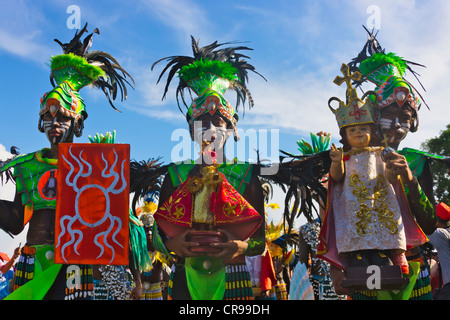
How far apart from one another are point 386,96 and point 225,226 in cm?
210

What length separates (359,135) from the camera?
4574mm

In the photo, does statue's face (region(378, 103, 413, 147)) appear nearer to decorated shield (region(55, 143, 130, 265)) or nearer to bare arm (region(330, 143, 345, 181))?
bare arm (region(330, 143, 345, 181))

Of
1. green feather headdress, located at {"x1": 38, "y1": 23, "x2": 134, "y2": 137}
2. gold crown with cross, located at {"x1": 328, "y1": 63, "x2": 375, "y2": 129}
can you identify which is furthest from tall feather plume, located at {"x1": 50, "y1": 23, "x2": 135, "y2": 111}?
gold crown with cross, located at {"x1": 328, "y1": 63, "x2": 375, "y2": 129}

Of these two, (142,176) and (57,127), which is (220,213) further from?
(57,127)

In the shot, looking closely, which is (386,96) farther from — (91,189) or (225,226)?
(91,189)

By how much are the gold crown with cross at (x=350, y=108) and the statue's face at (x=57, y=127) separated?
8.83ft

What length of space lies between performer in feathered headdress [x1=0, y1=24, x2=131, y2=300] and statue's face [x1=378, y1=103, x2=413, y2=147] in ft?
9.93

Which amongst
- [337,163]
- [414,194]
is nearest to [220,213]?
[337,163]

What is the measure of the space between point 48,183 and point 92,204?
67 centimetres

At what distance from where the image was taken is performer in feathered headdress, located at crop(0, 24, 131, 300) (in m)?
4.88

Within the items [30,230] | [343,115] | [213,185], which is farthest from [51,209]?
[343,115]
